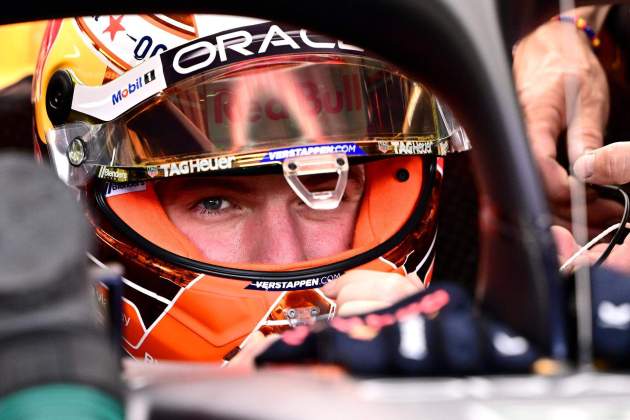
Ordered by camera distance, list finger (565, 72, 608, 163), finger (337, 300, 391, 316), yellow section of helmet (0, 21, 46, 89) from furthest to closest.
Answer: yellow section of helmet (0, 21, 46, 89) → finger (565, 72, 608, 163) → finger (337, 300, 391, 316)

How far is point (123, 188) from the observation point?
4.17 ft

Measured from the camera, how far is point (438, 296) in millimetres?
477

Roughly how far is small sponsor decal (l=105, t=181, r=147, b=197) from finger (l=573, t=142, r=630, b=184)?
0.59 metres

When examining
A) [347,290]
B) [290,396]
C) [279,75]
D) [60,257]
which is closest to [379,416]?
[290,396]

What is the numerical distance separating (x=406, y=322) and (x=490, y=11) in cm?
16

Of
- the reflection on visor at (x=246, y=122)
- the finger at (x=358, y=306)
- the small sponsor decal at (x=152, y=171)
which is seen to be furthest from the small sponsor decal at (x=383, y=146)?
the finger at (x=358, y=306)

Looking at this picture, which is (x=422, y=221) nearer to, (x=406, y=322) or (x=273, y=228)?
(x=273, y=228)

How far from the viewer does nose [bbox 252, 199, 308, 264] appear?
1304mm

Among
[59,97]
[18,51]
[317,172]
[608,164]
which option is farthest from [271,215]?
[18,51]

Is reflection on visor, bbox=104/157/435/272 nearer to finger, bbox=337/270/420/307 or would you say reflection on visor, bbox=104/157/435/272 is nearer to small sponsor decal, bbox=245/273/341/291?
small sponsor decal, bbox=245/273/341/291

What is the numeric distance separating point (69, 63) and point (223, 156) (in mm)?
298

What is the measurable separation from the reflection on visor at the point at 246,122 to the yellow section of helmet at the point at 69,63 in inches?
2.9

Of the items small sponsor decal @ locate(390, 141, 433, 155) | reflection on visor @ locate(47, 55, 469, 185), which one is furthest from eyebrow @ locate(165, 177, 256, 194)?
small sponsor decal @ locate(390, 141, 433, 155)

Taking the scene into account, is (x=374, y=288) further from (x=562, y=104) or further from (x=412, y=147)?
(x=562, y=104)
